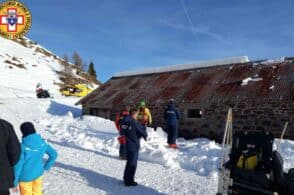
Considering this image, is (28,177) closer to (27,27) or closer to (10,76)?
(27,27)

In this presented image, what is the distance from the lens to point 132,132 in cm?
832

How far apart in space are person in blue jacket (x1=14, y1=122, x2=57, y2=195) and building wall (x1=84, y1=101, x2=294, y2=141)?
10533mm

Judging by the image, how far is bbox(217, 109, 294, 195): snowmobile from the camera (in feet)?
18.3

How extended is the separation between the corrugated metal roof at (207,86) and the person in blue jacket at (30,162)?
10.7m

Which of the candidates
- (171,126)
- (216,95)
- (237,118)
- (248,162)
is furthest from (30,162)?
(216,95)

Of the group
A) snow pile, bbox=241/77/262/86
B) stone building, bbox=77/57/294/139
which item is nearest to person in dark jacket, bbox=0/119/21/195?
stone building, bbox=77/57/294/139

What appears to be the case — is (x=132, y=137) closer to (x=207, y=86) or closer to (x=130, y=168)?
(x=130, y=168)

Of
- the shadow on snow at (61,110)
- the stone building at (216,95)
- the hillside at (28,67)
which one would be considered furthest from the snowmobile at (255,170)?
the hillside at (28,67)

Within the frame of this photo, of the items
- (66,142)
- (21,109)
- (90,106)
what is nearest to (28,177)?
(66,142)

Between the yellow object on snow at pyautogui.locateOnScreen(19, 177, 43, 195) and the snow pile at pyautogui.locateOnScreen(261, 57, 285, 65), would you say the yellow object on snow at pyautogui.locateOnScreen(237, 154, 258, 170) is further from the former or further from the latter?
the snow pile at pyautogui.locateOnScreen(261, 57, 285, 65)

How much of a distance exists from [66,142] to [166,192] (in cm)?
685

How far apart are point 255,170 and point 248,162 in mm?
248

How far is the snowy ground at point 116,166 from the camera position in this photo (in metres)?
7.88

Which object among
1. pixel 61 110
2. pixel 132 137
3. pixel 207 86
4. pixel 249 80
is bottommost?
pixel 132 137
